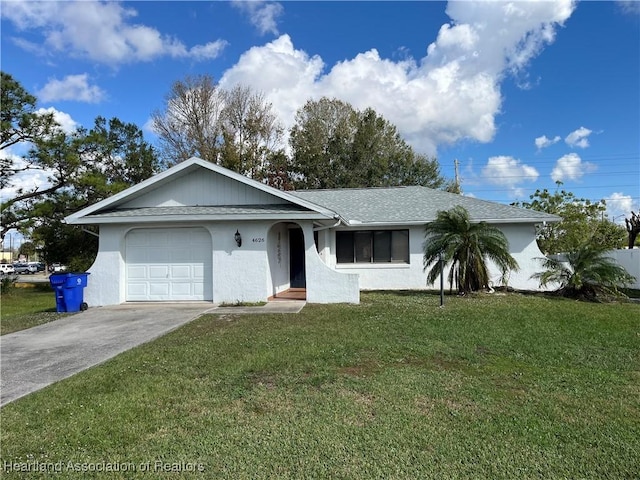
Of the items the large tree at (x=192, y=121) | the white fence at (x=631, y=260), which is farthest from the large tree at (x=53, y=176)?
the white fence at (x=631, y=260)

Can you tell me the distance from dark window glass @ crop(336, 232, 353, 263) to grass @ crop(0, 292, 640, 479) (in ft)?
29.8

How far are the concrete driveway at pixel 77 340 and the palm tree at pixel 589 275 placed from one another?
11196 mm

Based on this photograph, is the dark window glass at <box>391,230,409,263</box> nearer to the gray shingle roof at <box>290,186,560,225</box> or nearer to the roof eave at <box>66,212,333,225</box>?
the gray shingle roof at <box>290,186,560,225</box>

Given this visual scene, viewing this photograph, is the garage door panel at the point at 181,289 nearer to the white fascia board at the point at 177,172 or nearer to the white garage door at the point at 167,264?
the white garage door at the point at 167,264

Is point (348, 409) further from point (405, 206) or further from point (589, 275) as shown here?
point (405, 206)

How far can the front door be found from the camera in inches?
663

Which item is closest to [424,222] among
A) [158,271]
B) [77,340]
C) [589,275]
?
[589,275]

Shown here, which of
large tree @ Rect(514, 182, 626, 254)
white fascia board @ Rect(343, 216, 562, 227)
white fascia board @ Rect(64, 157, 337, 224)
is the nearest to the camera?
white fascia board @ Rect(64, 157, 337, 224)

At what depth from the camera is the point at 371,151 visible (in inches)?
1361

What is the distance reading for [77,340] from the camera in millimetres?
8344

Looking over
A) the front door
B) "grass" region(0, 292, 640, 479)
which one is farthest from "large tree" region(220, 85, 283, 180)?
"grass" region(0, 292, 640, 479)

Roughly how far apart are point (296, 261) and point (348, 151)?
1973 centimetres

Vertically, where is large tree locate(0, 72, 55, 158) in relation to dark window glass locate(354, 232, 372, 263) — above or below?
above

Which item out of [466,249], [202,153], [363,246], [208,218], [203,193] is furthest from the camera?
[202,153]
